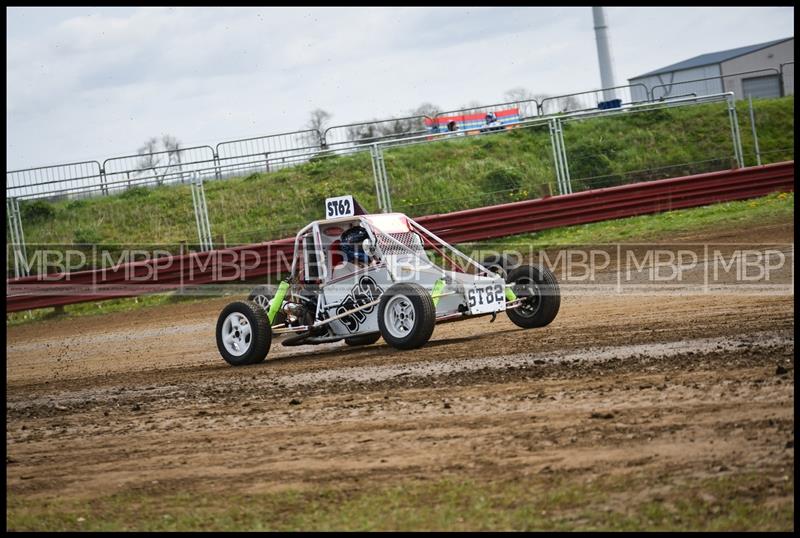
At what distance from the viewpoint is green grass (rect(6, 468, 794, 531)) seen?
4.66 m

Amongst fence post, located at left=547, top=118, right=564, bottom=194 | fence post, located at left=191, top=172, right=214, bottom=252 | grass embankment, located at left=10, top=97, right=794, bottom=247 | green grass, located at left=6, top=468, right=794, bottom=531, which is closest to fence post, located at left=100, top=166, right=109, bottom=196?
grass embankment, located at left=10, top=97, right=794, bottom=247

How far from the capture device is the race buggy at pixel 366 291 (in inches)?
429

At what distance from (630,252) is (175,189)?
10360 mm

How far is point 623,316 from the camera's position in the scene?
1200cm

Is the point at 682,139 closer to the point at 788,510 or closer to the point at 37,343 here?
the point at 37,343

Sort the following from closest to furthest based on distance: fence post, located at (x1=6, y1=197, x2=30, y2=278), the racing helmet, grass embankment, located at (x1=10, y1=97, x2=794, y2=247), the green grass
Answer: the green grass, the racing helmet, fence post, located at (x1=6, y1=197, x2=30, y2=278), grass embankment, located at (x1=10, y1=97, x2=794, y2=247)

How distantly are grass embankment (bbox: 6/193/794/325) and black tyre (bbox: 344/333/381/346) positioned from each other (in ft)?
27.9

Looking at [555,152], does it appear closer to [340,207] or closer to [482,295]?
[340,207]

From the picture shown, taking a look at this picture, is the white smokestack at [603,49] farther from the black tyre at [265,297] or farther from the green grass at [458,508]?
the green grass at [458,508]

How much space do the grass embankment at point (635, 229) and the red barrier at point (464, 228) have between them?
0.75 feet

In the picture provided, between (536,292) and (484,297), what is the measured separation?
2.49 feet

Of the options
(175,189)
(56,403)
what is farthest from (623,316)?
(175,189)

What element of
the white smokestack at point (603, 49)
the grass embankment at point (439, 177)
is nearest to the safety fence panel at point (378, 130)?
the grass embankment at point (439, 177)

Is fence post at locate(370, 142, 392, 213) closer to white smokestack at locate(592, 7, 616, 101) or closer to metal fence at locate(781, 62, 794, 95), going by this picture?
metal fence at locate(781, 62, 794, 95)
